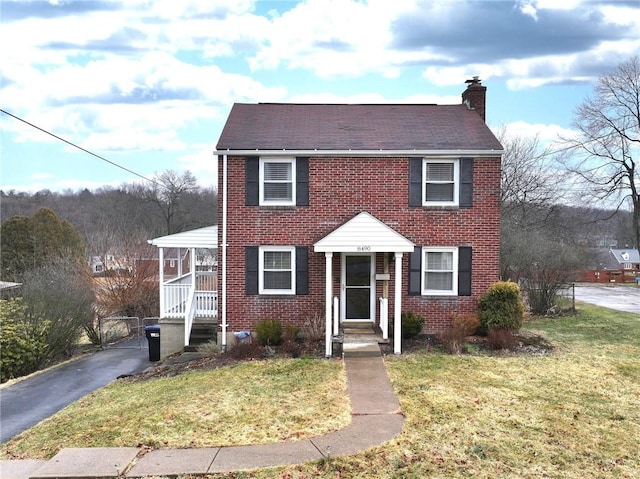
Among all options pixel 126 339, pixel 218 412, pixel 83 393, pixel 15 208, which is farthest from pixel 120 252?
pixel 15 208

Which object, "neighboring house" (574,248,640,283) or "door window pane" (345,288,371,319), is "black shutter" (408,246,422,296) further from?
"neighboring house" (574,248,640,283)

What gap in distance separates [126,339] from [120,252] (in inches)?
267

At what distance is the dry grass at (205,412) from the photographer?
7.79 meters

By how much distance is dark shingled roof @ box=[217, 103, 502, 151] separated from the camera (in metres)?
14.1

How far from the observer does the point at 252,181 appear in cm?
1403

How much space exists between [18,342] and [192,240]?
18.3ft

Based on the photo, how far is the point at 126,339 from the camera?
67.1ft

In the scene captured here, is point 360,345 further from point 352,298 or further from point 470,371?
point 470,371

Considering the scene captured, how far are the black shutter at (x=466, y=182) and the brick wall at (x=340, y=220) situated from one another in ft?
0.54

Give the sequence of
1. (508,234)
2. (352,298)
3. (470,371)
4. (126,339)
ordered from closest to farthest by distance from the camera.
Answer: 1. (470,371)
2. (352,298)
3. (126,339)
4. (508,234)

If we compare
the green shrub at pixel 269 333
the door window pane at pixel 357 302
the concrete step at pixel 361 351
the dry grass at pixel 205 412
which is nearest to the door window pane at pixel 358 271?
the door window pane at pixel 357 302

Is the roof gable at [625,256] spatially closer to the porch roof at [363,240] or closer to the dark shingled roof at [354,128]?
the dark shingled roof at [354,128]

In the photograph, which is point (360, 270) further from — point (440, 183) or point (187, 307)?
point (187, 307)

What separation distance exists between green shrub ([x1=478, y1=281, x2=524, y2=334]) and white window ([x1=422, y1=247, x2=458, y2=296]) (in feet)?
3.23
